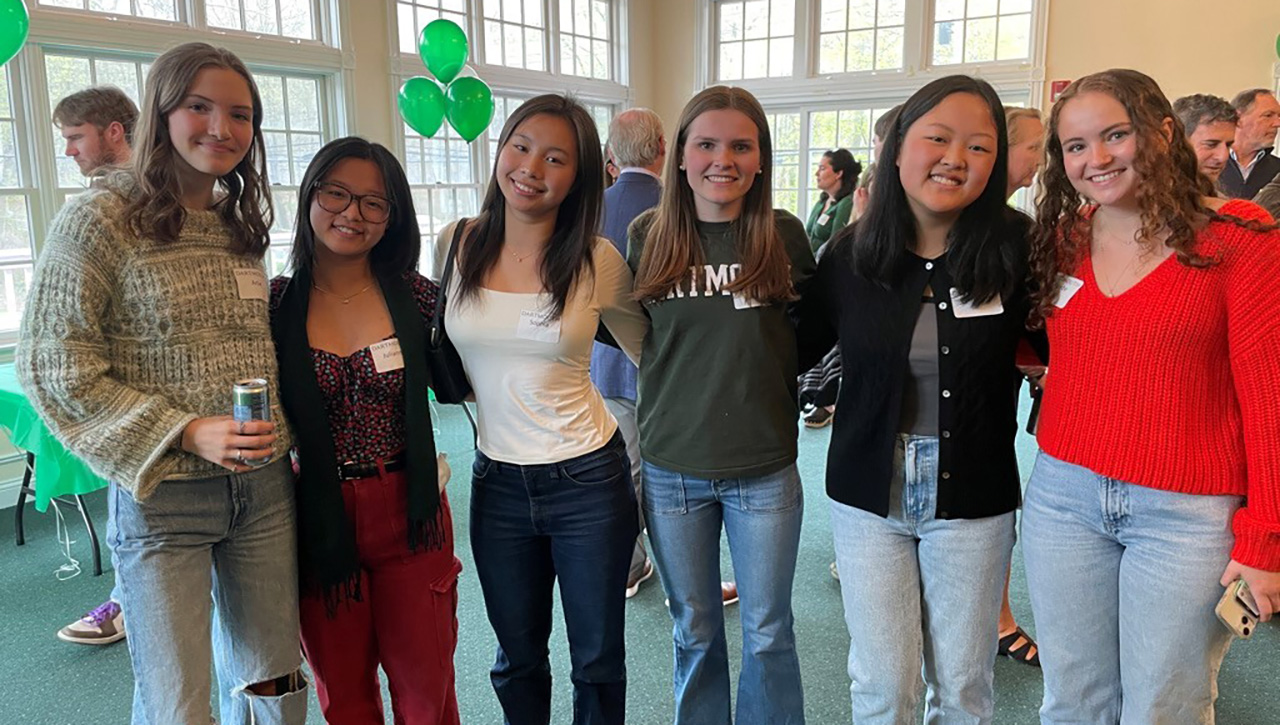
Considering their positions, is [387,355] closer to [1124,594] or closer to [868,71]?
[1124,594]

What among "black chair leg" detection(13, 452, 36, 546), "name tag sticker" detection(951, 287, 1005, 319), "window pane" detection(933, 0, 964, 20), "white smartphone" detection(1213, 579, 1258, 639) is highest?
"window pane" detection(933, 0, 964, 20)

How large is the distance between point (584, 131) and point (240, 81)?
65 cm

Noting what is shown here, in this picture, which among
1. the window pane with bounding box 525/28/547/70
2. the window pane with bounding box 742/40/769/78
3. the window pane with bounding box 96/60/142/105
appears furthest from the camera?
the window pane with bounding box 742/40/769/78

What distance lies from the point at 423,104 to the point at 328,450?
4.57 metres

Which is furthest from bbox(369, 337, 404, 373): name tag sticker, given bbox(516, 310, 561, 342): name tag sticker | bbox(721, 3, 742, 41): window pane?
bbox(721, 3, 742, 41): window pane

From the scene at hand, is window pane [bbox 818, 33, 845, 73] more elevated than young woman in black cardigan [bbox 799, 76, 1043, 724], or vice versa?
window pane [bbox 818, 33, 845, 73]

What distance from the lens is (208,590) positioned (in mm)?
1473

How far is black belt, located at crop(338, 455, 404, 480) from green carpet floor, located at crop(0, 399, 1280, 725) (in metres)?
1.02

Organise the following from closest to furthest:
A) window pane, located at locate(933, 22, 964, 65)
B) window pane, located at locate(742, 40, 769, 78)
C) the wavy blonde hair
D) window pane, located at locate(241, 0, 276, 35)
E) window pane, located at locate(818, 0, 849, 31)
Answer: the wavy blonde hair < window pane, located at locate(241, 0, 276, 35) < window pane, located at locate(933, 22, 964, 65) < window pane, located at locate(818, 0, 849, 31) < window pane, located at locate(742, 40, 769, 78)

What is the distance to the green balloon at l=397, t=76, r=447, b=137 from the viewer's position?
5.57 m

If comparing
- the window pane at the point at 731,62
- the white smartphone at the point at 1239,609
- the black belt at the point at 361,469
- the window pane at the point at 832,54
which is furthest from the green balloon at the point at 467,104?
the white smartphone at the point at 1239,609

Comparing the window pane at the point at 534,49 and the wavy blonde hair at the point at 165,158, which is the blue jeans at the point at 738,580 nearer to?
the wavy blonde hair at the point at 165,158

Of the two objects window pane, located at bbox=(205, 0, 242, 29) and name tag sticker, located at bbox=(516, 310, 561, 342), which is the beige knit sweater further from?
window pane, located at bbox=(205, 0, 242, 29)

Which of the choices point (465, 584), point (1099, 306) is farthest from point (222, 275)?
point (465, 584)
